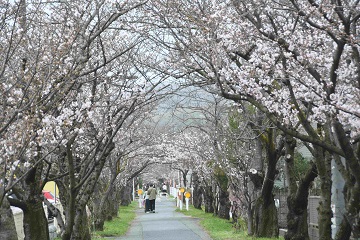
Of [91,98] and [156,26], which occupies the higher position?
[156,26]

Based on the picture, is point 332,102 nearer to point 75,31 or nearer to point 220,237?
point 75,31

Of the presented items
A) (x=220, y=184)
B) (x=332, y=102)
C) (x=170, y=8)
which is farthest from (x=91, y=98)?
(x=220, y=184)

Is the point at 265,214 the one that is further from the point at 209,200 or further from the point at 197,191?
the point at 197,191

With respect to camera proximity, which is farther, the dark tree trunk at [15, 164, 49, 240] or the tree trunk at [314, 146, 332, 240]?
the tree trunk at [314, 146, 332, 240]

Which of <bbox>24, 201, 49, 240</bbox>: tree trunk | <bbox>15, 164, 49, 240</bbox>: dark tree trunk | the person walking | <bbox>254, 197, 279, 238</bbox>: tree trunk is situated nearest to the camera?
<bbox>15, 164, 49, 240</bbox>: dark tree trunk

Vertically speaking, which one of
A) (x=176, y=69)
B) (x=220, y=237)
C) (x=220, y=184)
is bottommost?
(x=220, y=237)

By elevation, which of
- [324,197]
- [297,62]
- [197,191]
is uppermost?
[297,62]

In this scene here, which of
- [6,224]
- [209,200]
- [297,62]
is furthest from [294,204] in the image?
[209,200]

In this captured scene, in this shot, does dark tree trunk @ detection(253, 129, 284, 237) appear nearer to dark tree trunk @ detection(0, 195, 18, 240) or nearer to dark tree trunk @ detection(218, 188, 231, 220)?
dark tree trunk @ detection(0, 195, 18, 240)

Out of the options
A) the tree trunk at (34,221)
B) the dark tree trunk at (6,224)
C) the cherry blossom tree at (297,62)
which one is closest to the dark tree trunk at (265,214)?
the cherry blossom tree at (297,62)

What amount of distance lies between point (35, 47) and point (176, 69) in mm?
3855

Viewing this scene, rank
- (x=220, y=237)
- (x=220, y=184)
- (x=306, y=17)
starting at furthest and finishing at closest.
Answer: (x=220, y=184), (x=220, y=237), (x=306, y=17)

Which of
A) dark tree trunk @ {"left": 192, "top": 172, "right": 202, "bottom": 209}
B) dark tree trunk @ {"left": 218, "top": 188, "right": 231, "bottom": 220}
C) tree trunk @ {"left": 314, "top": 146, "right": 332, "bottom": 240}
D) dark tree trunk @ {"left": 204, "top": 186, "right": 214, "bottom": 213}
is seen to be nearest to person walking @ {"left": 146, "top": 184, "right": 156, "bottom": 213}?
dark tree trunk @ {"left": 192, "top": 172, "right": 202, "bottom": 209}

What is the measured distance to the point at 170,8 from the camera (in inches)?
459
